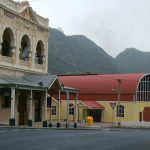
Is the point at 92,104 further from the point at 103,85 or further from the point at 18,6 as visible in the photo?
the point at 18,6

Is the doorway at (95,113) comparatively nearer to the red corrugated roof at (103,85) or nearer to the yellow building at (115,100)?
the yellow building at (115,100)

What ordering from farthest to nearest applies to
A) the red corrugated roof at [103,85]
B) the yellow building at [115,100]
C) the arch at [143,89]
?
1. the arch at [143,89]
2. the red corrugated roof at [103,85]
3. the yellow building at [115,100]

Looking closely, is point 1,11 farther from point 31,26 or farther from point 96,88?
point 96,88

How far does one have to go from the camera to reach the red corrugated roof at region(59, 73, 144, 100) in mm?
64875

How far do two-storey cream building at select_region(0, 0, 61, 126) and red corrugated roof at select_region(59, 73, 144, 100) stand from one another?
75.4 feet

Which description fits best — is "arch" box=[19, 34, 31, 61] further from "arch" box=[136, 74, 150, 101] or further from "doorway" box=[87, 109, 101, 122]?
"arch" box=[136, 74, 150, 101]

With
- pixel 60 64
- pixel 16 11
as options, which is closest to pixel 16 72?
pixel 16 11

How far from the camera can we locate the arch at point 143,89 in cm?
6509

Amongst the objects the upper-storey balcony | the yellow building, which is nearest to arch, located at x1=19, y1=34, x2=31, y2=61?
the upper-storey balcony

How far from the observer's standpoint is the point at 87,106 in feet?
207

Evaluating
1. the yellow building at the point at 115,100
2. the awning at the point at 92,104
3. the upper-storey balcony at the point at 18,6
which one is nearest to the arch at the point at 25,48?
the upper-storey balcony at the point at 18,6

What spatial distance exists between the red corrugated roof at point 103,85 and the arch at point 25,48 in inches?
981

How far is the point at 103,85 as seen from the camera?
67812 millimetres

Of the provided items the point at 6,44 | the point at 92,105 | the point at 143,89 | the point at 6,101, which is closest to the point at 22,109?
the point at 6,101
